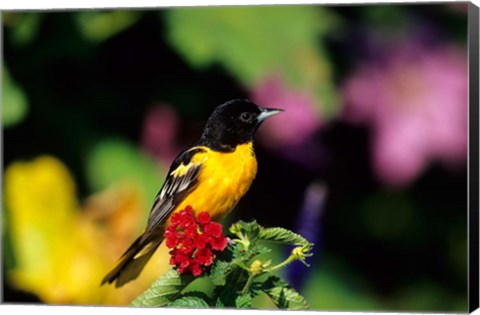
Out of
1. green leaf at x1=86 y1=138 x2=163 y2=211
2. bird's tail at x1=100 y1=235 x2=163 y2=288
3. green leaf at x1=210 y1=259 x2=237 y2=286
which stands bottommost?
bird's tail at x1=100 y1=235 x2=163 y2=288

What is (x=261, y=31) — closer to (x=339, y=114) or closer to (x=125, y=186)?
(x=339, y=114)

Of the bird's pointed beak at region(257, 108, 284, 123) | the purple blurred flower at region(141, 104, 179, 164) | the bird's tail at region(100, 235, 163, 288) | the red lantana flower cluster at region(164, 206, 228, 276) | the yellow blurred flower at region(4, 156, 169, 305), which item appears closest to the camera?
the red lantana flower cluster at region(164, 206, 228, 276)

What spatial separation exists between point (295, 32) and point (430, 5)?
2.14 feet

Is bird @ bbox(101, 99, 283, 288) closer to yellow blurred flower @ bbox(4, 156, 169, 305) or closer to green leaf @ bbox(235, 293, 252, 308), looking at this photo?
yellow blurred flower @ bbox(4, 156, 169, 305)

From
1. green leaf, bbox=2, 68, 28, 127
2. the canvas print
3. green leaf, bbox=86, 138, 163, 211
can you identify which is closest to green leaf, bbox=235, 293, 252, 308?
the canvas print

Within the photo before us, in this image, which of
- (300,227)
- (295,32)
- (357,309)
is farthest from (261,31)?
(357,309)

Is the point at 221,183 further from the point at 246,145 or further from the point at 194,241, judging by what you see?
the point at 194,241

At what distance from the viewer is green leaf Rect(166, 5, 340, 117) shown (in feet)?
18.3

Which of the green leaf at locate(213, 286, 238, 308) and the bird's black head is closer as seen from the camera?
the green leaf at locate(213, 286, 238, 308)

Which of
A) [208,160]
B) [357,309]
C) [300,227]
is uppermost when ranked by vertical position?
[208,160]

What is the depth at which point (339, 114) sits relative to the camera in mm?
5570

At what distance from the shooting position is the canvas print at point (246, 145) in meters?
5.43

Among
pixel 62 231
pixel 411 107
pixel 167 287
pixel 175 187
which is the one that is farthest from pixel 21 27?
pixel 167 287

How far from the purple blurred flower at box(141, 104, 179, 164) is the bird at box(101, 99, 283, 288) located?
0.65ft
